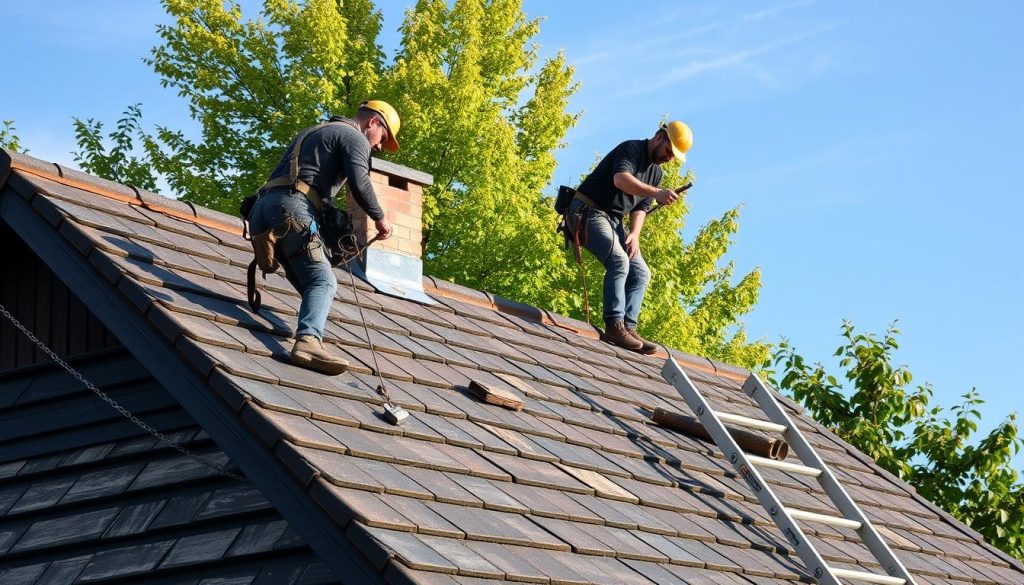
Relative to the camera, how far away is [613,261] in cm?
1011

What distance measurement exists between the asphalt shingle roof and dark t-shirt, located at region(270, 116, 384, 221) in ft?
2.32

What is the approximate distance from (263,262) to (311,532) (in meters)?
1.86

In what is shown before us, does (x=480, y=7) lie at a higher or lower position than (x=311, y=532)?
higher

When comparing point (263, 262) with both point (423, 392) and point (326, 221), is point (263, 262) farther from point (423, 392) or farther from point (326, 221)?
point (423, 392)

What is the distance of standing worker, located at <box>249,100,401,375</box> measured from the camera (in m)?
6.40

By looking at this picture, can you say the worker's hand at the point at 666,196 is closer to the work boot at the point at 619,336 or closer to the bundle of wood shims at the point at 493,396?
the work boot at the point at 619,336

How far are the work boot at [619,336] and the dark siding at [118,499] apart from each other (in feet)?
15.0

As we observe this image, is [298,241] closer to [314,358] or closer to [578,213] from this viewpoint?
[314,358]

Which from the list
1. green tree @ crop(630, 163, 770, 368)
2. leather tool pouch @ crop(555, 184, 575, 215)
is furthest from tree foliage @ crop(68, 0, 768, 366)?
leather tool pouch @ crop(555, 184, 575, 215)

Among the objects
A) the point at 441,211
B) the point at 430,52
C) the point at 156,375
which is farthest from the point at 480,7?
the point at 156,375

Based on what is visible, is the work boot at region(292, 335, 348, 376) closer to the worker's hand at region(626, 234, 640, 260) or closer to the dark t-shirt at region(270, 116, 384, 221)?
the dark t-shirt at region(270, 116, 384, 221)

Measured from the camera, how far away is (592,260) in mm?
19531

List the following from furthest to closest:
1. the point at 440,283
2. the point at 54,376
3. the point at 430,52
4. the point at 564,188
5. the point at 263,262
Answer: the point at 430,52
the point at 564,188
the point at 440,283
the point at 54,376
the point at 263,262

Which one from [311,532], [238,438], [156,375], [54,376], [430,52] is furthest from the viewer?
[430,52]
